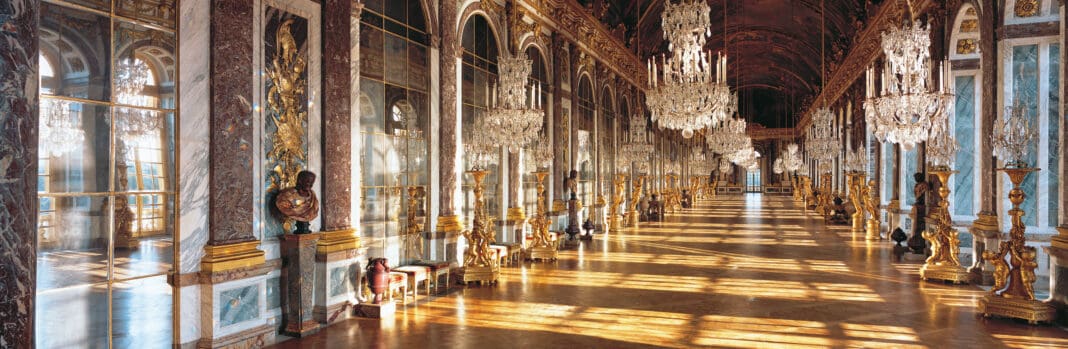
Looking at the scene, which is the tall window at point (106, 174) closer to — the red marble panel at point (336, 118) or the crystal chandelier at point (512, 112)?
the red marble panel at point (336, 118)

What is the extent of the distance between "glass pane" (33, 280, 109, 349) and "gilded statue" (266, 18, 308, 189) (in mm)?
1934

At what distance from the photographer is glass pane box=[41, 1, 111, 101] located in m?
4.41

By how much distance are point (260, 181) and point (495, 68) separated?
6.53m

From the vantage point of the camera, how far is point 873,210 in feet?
51.4

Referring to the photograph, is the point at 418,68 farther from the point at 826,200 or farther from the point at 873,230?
the point at 826,200

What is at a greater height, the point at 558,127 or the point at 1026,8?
the point at 1026,8

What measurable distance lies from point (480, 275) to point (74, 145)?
214 inches

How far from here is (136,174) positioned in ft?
16.4

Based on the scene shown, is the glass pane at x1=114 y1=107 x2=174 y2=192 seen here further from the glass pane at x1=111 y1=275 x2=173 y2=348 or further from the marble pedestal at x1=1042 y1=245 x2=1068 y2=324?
the marble pedestal at x1=1042 y1=245 x2=1068 y2=324

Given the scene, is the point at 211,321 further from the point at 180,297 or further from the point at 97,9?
the point at 97,9

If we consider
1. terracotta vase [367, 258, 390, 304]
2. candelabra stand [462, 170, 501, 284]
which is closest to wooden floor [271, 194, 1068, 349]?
candelabra stand [462, 170, 501, 284]

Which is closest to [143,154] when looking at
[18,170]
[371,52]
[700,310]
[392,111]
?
[18,170]

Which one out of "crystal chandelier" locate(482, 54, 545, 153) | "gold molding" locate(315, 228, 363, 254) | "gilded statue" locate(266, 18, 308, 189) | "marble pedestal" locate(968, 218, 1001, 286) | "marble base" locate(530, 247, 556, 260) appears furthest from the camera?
"marble base" locate(530, 247, 556, 260)

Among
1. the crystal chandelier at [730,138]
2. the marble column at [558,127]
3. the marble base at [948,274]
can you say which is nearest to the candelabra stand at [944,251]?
the marble base at [948,274]
